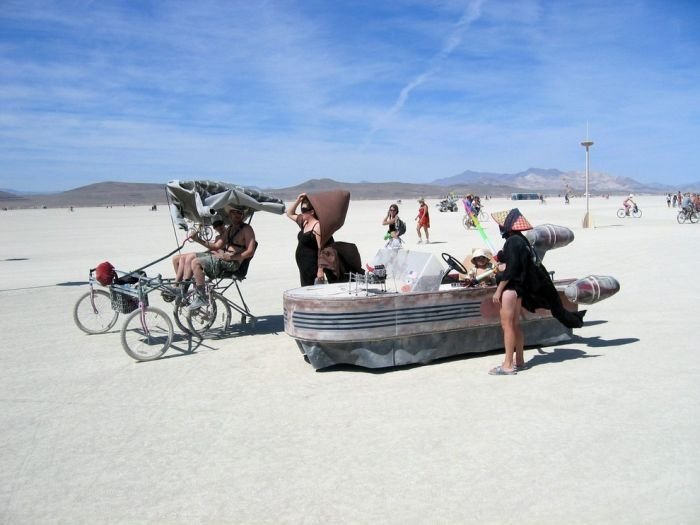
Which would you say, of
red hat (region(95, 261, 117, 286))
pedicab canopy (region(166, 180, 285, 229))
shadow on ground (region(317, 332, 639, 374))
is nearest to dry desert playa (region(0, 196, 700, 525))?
shadow on ground (region(317, 332, 639, 374))

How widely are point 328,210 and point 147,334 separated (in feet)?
9.15

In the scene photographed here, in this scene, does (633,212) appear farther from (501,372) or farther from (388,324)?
(388,324)

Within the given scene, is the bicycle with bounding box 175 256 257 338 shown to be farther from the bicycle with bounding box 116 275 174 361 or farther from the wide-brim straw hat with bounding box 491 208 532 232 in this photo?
the wide-brim straw hat with bounding box 491 208 532 232

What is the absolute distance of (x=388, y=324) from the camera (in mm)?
6859

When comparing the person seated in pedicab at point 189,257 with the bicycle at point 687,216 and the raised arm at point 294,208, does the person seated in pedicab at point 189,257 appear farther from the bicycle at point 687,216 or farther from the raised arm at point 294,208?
the bicycle at point 687,216

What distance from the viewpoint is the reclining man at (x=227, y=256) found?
8.70 meters

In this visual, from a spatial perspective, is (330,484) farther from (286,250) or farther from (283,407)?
(286,250)

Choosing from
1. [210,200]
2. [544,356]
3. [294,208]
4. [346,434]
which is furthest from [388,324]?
[210,200]

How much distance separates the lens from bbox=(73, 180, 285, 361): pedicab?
Result: 314 inches

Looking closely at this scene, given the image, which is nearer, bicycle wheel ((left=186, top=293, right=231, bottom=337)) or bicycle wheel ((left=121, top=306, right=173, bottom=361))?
bicycle wheel ((left=121, top=306, right=173, bottom=361))

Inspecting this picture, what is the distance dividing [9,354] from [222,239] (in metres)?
3.08

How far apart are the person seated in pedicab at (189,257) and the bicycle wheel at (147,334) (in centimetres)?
67

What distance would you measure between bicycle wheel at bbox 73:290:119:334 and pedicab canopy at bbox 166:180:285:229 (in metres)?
1.60

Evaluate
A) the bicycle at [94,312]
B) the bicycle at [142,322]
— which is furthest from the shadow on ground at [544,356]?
the bicycle at [94,312]
